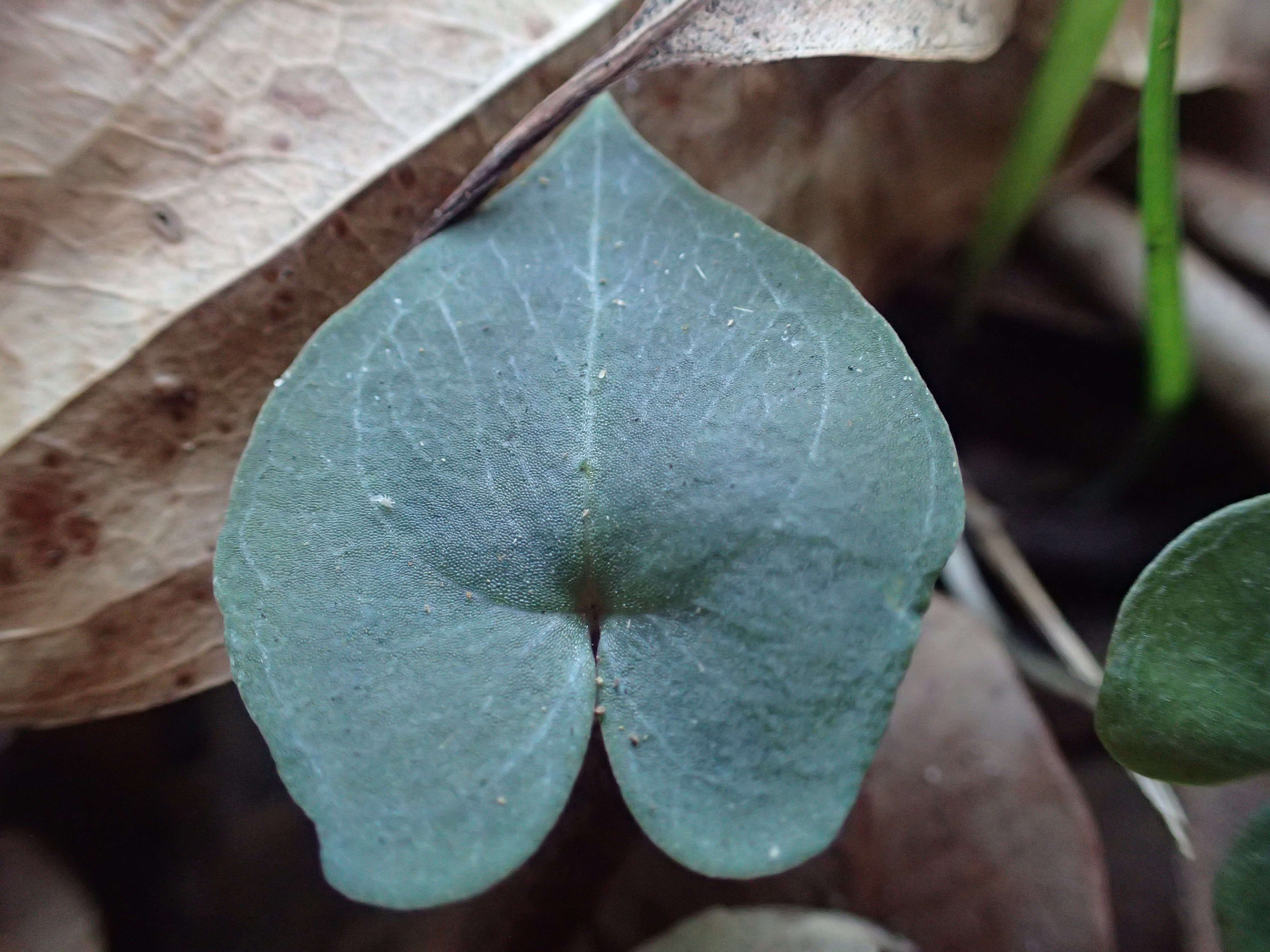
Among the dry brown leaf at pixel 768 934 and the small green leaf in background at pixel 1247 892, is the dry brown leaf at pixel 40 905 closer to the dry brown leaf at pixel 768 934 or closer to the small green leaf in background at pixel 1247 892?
the dry brown leaf at pixel 768 934

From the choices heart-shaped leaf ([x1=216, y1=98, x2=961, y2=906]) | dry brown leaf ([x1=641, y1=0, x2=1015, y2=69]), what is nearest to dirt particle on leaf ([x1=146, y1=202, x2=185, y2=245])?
heart-shaped leaf ([x1=216, y1=98, x2=961, y2=906])

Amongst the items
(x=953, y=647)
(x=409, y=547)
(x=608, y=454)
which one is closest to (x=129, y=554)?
(x=409, y=547)

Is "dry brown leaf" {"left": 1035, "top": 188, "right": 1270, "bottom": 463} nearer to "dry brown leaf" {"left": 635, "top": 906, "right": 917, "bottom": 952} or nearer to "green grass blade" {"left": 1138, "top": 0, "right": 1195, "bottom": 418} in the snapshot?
"green grass blade" {"left": 1138, "top": 0, "right": 1195, "bottom": 418}

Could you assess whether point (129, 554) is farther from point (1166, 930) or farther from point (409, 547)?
point (1166, 930)

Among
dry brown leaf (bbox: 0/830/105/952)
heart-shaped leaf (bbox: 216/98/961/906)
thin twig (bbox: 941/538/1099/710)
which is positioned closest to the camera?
heart-shaped leaf (bbox: 216/98/961/906)

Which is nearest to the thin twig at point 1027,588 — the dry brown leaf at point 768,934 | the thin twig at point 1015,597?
the thin twig at point 1015,597

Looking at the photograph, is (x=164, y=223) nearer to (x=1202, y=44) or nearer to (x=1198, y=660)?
(x=1198, y=660)

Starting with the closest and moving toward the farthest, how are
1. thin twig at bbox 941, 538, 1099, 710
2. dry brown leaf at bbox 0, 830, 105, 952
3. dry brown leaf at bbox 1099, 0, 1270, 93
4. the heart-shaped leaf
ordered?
1. the heart-shaped leaf
2. dry brown leaf at bbox 0, 830, 105, 952
3. thin twig at bbox 941, 538, 1099, 710
4. dry brown leaf at bbox 1099, 0, 1270, 93
